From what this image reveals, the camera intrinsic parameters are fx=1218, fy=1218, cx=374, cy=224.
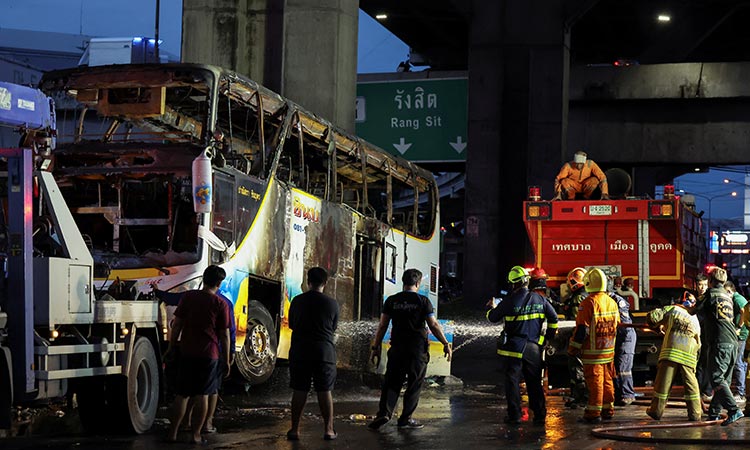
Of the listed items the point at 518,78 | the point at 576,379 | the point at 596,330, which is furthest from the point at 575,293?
the point at 518,78

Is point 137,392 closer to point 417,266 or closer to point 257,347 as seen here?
point 257,347

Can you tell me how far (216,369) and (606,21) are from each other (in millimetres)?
32123

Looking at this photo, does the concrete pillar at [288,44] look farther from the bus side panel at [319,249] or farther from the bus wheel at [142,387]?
the bus wheel at [142,387]

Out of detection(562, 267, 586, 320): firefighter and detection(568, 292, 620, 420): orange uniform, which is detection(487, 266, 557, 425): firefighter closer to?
detection(568, 292, 620, 420): orange uniform

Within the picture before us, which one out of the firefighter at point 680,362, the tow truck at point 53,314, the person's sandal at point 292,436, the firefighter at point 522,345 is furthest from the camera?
the firefighter at point 680,362

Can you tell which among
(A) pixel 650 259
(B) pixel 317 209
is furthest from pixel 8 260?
(A) pixel 650 259

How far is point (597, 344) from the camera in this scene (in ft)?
41.5

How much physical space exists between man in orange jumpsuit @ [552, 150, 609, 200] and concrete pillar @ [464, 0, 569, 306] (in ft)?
32.1

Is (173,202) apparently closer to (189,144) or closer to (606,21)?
(189,144)

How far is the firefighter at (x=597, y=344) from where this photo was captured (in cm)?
1255

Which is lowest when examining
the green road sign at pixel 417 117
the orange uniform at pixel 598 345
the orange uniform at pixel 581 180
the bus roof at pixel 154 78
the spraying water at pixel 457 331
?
the spraying water at pixel 457 331

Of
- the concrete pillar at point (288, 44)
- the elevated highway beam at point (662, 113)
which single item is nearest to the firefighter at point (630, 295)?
the concrete pillar at point (288, 44)

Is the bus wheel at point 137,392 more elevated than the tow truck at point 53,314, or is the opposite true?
the tow truck at point 53,314

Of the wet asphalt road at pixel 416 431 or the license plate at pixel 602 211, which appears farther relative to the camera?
the license plate at pixel 602 211
